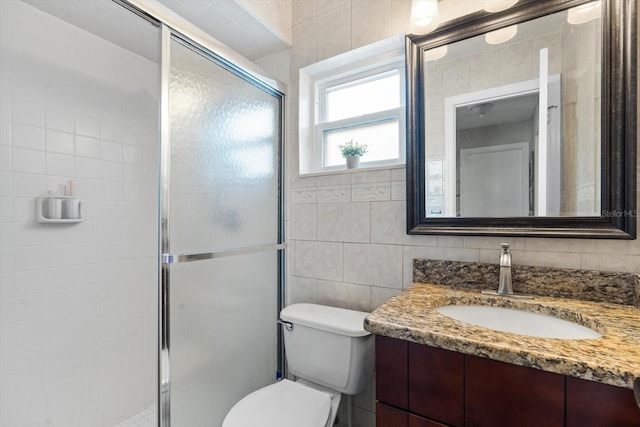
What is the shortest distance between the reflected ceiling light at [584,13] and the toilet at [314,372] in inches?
53.1

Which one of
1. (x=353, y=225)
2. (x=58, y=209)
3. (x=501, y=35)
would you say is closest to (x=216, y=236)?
(x=353, y=225)

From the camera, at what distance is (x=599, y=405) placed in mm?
554

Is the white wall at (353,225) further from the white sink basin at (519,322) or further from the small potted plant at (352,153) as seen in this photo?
the white sink basin at (519,322)

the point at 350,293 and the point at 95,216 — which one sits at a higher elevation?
the point at 95,216

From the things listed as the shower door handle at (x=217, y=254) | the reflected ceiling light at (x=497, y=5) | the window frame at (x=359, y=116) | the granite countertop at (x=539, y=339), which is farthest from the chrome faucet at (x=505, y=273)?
the shower door handle at (x=217, y=254)

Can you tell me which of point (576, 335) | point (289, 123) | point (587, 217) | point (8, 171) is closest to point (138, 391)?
point (8, 171)

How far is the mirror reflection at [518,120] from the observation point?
983 millimetres

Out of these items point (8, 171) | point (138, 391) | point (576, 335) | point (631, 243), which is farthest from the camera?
point (138, 391)

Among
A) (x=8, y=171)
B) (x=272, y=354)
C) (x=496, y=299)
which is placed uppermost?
(x=8, y=171)

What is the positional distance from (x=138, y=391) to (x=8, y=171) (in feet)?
4.61

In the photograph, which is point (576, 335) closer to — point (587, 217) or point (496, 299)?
point (496, 299)

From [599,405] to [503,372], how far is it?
0.51 ft

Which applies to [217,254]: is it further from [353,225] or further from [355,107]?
[355,107]

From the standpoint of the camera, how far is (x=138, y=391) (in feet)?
5.89
